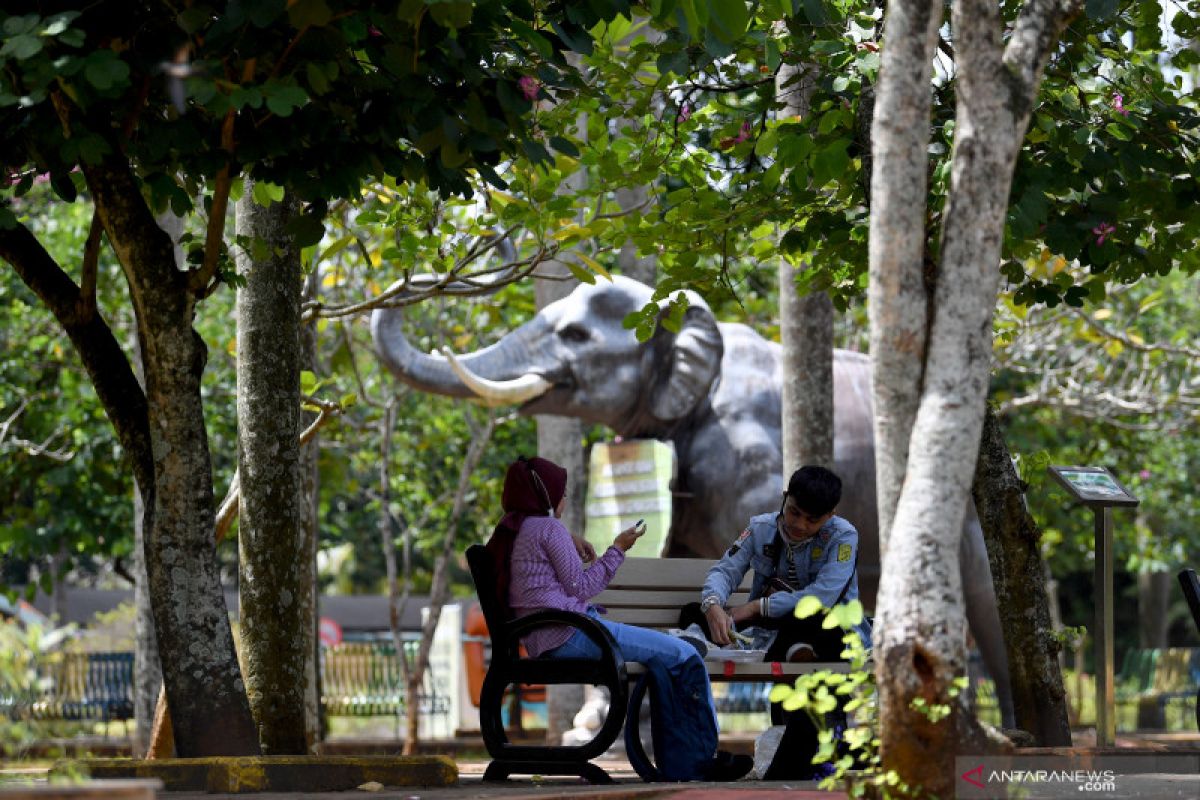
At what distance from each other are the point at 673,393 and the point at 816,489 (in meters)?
5.14

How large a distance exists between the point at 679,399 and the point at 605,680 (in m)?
5.62

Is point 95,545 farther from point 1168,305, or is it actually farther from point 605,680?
point 1168,305

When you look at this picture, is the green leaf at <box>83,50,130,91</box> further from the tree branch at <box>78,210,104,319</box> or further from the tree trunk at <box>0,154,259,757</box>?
the tree branch at <box>78,210,104,319</box>

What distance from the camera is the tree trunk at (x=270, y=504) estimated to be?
8180mm

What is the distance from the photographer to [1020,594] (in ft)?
30.7

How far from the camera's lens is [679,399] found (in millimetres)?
13195

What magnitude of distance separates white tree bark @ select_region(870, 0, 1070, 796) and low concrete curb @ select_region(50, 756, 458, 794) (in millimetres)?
2662

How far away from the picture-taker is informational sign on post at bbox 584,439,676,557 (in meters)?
12.8

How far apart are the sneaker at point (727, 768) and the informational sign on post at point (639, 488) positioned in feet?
15.7

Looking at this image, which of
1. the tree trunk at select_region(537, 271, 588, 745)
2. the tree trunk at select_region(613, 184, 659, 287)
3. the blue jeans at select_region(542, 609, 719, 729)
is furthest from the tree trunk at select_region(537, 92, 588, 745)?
the blue jeans at select_region(542, 609, 719, 729)

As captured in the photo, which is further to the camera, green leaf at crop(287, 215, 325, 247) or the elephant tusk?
the elephant tusk

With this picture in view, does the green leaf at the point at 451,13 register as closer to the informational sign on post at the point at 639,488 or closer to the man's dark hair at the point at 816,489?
the man's dark hair at the point at 816,489

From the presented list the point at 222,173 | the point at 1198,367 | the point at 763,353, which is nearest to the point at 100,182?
the point at 222,173

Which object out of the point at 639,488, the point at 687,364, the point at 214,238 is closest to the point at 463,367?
the point at 639,488
